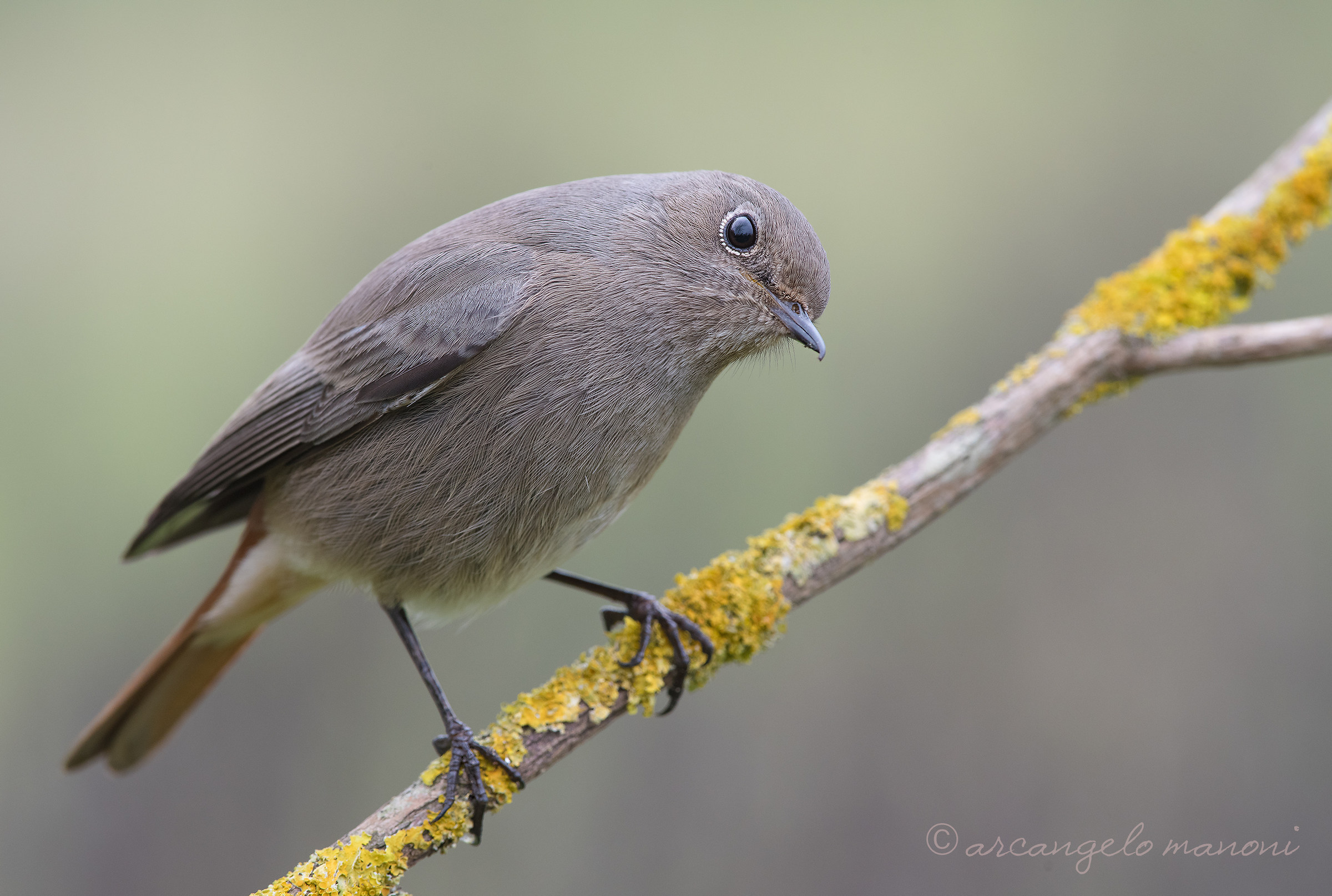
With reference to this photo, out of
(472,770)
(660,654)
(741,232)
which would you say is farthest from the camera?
(660,654)

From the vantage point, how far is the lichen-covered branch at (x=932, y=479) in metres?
2.29

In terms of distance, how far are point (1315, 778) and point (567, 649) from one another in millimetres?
3077

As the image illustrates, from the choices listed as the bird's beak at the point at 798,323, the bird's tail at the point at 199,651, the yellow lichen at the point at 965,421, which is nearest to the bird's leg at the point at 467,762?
the bird's tail at the point at 199,651

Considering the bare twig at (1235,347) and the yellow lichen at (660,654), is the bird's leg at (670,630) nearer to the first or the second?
the yellow lichen at (660,654)

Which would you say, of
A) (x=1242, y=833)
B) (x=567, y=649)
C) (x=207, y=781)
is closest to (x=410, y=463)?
(x=567, y=649)

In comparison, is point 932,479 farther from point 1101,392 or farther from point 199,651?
point 199,651

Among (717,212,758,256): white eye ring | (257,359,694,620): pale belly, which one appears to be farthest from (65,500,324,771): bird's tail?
(717,212,758,256): white eye ring

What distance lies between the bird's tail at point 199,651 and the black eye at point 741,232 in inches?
61.4

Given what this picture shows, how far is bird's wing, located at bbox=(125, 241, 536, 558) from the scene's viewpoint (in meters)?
2.50

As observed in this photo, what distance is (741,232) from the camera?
257 centimetres

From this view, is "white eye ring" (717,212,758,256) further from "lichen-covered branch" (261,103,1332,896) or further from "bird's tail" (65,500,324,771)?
"bird's tail" (65,500,324,771)

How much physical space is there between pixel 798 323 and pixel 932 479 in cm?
69

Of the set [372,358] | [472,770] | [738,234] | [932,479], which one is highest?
[738,234]

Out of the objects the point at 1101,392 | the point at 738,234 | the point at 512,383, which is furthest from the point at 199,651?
the point at 1101,392
